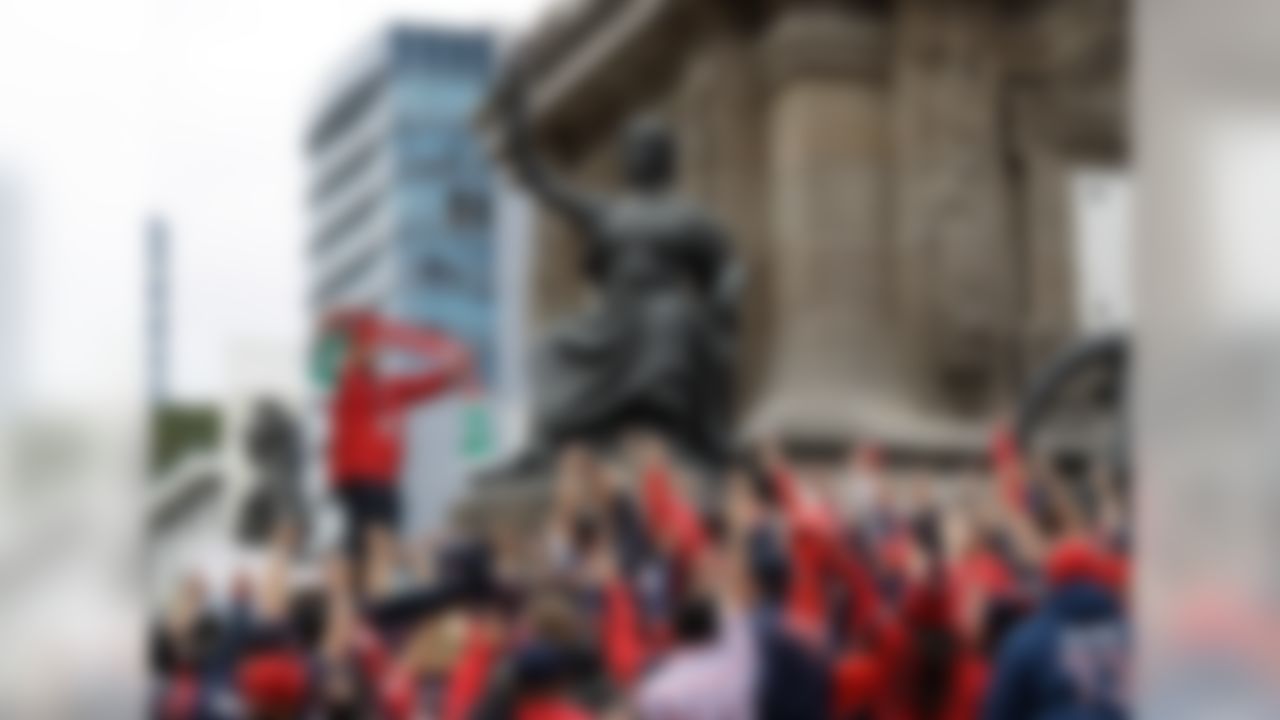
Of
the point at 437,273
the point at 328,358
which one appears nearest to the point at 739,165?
the point at 328,358

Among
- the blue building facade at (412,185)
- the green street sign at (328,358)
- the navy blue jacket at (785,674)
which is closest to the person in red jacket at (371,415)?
the green street sign at (328,358)

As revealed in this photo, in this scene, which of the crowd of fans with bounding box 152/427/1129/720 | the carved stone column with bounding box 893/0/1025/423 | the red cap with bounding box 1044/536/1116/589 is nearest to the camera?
the red cap with bounding box 1044/536/1116/589

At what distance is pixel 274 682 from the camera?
8.75 metres

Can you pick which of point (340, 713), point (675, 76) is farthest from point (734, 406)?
point (340, 713)

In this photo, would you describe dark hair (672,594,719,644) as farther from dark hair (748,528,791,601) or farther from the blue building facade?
the blue building facade

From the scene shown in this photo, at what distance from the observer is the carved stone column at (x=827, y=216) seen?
17328 mm

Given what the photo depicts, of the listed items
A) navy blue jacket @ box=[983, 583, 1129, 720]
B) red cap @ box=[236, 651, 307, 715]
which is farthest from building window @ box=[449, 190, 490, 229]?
navy blue jacket @ box=[983, 583, 1129, 720]

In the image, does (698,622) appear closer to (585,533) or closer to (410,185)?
(585,533)

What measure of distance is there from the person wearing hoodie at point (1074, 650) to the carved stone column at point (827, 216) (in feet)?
33.5

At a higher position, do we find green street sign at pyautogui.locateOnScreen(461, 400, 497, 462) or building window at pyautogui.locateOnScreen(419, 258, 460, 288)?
building window at pyautogui.locateOnScreen(419, 258, 460, 288)

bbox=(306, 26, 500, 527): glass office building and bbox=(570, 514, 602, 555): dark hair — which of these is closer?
bbox=(570, 514, 602, 555): dark hair

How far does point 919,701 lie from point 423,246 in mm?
88126

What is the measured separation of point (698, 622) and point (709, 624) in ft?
0.22

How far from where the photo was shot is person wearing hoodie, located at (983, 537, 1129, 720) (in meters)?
6.43
